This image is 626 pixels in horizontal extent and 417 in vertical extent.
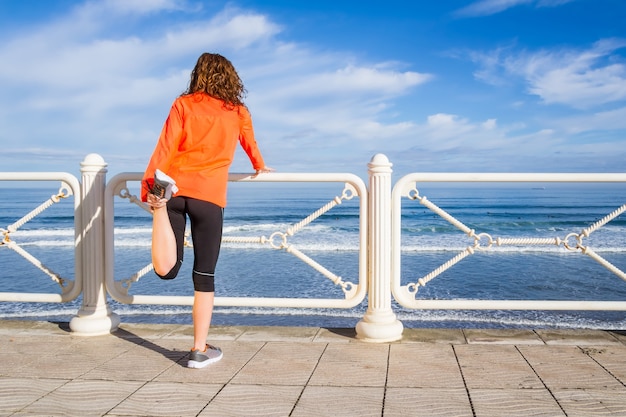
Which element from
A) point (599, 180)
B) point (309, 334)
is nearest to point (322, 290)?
point (309, 334)

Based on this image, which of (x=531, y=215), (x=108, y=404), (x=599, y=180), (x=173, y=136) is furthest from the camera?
(x=531, y=215)

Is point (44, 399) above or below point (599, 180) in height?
below

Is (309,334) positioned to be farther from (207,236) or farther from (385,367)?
(207,236)

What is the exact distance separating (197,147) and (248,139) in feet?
1.25

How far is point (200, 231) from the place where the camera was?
10.3ft

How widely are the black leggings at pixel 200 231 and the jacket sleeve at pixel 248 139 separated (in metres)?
0.46

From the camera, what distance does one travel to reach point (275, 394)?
2.68m

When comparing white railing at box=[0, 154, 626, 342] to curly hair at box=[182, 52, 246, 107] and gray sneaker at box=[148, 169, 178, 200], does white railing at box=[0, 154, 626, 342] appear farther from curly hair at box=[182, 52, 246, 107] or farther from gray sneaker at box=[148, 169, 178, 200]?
gray sneaker at box=[148, 169, 178, 200]

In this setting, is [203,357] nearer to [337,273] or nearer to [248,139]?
[248,139]

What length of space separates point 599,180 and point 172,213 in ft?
9.05

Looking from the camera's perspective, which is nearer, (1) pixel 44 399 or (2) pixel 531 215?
(1) pixel 44 399


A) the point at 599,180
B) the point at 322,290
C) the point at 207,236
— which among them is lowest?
the point at 322,290

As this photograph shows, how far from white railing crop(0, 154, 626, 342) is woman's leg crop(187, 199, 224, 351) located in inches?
24.4

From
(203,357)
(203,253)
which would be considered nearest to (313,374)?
(203,357)
